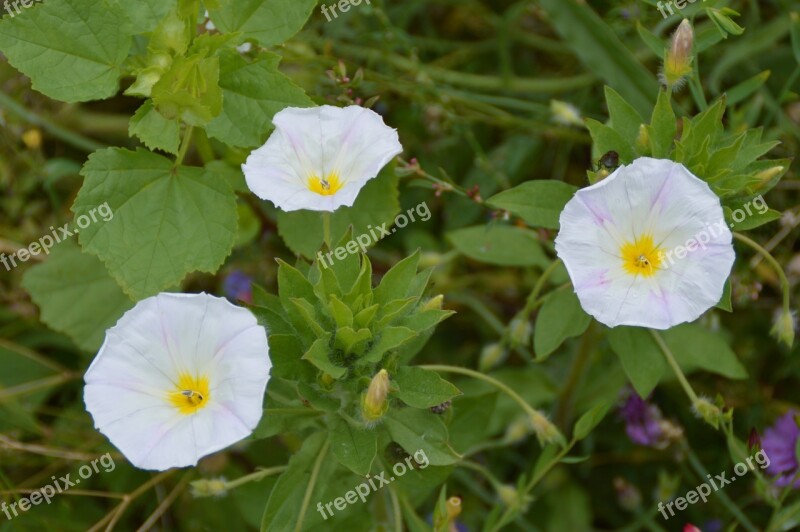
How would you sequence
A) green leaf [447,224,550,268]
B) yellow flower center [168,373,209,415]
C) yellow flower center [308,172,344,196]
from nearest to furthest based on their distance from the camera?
yellow flower center [168,373,209,415] < yellow flower center [308,172,344,196] < green leaf [447,224,550,268]

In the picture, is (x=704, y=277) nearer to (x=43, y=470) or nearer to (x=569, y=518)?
(x=569, y=518)

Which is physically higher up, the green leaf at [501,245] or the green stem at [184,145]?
the green stem at [184,145]

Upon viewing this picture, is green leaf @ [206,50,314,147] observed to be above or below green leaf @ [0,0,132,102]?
below

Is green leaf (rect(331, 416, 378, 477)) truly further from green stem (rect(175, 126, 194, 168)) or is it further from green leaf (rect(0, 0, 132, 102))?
green leaf (rect(0, 0, 132, 102))

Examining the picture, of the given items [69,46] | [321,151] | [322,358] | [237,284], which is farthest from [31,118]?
[322,358]

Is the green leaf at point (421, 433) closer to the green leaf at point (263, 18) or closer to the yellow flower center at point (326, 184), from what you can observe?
the yellow flower center at point (326, 184)

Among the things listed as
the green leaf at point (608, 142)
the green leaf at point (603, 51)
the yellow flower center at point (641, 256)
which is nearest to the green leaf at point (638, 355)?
the yellow flower center at point (641, 256)

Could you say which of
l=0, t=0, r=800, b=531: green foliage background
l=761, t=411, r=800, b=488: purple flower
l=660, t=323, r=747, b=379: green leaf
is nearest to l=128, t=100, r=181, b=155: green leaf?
l=0, t=0, r=800, b=531: green foliage background
